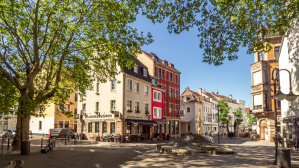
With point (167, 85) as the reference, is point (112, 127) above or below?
below

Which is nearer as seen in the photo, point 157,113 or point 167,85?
point 157,113

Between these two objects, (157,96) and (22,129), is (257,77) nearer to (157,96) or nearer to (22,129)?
(157,96)

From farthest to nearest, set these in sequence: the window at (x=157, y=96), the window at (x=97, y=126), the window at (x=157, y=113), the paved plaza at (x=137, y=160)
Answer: the window at (x=157, y=96), the window at (x=157, y=113), the window at (x=97, y=126), the paved plaza at (x=137, y=160)

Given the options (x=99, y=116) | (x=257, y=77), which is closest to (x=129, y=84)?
(x=99, y=116)

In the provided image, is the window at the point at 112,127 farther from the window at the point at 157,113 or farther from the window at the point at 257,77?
the window at the point at 257,77

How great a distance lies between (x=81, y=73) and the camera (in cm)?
2056

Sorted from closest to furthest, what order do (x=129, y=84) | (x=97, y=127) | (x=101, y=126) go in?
1. (x=101, y=126)
2. (x=129, y=84)
3. (x=97, y=127)

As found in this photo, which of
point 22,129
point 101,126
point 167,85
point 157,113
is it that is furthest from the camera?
point 167,85

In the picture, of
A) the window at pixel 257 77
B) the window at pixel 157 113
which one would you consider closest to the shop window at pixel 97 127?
the window at pixel 157 113

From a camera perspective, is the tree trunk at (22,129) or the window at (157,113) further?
the window at (157,113)

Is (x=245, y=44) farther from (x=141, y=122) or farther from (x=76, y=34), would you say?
(x=141, y=122)

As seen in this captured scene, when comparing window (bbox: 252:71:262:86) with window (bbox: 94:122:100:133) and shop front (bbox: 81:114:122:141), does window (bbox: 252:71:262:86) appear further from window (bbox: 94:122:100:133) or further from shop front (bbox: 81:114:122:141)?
window (bbox: 94:122:100:133)

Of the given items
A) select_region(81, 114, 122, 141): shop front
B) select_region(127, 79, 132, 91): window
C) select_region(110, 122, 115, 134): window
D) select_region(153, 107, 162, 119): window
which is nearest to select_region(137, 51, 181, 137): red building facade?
select_region(153, 107, 162, 119): window

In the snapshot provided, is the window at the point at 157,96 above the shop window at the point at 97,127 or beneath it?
above
